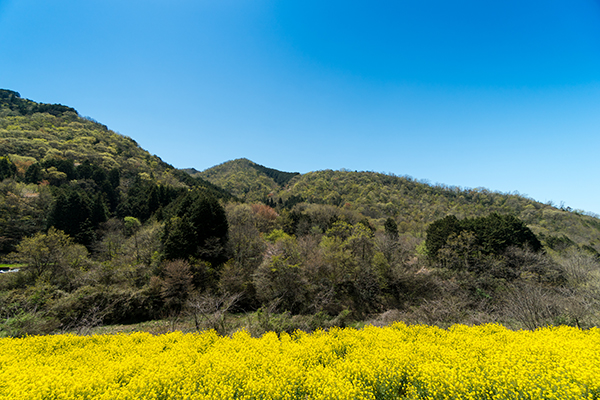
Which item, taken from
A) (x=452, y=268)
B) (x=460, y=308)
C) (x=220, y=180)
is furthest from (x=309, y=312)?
(x=220, y=180)

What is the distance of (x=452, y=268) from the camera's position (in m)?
26.1

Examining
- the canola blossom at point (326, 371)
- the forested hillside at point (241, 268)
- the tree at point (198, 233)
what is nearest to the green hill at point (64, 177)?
the forested hillside at point (241, 268)

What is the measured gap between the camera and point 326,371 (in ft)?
19.2

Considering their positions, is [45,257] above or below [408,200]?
below

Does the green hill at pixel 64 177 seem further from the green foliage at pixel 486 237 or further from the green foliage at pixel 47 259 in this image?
the green foliage at pixel 486 237

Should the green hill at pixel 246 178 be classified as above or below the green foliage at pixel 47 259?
above

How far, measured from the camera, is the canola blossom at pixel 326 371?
4883 millimetres

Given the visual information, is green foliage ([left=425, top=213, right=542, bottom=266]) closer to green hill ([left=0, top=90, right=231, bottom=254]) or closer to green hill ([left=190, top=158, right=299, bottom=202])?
green hill ([left=0, top=90, right=231, bottom=254])

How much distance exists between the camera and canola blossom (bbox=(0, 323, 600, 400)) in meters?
4.88

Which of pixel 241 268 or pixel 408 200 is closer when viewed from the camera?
pixel 241 268

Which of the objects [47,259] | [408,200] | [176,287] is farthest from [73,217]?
[408,200]

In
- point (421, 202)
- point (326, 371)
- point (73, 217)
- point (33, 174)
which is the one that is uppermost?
point (421, 202)

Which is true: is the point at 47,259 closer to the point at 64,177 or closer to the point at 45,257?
the point at 45,257

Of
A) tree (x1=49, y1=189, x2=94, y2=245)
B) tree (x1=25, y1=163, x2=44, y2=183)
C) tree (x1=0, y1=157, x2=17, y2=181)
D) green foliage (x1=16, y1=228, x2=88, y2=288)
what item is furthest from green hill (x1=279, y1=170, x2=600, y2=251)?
tree (x1=0, y1=157, x2=17, y2=181)
